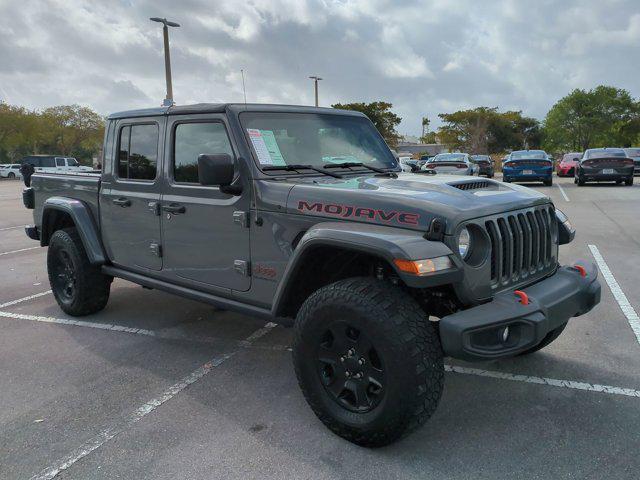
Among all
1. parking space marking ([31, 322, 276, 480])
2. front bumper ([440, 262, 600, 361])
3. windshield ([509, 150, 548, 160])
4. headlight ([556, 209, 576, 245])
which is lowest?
parking space marking ([31, 322, 276, 480])

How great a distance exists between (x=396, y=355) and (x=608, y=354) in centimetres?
227

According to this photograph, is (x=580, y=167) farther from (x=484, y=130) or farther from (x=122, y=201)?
(x=484, y=130)

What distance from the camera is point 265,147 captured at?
3.42 metres

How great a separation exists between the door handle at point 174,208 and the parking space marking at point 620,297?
11.7 feet

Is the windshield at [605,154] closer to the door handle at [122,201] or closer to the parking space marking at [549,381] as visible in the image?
the parking space marking at [549,381]

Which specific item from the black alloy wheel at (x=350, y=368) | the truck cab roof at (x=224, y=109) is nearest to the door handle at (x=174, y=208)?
the truck cab roof at (x=224, y=109)

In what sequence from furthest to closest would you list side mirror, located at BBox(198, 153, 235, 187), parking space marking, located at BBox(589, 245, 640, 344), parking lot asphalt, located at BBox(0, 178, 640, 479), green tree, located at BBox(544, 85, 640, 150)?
green tree, located at BBox(544, 85, 640, 150) < parking space marking, located at BBox(589, 245, 640, 344) < side mirror, located at BBox(198, 153, 235, 187) < parking lot asphalt, located at BBox(0, 178, 640, 479)

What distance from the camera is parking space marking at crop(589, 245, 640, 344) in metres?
4.50

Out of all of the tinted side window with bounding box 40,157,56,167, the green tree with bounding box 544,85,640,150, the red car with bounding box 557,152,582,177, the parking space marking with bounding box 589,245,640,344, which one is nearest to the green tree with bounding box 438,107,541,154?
the green tree with bounding box 544,85,640,150

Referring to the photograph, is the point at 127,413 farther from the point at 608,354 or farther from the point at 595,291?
the point at 608,354

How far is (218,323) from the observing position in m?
4.80

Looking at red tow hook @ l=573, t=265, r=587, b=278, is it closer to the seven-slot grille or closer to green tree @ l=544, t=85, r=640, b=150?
the seven-slot grille

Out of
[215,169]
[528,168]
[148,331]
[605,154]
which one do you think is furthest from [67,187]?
[605,154]

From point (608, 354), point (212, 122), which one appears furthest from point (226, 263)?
point (608, 354)
